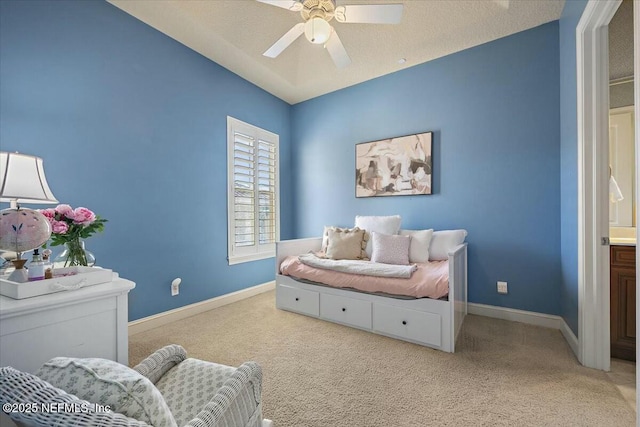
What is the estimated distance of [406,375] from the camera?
5.94 ft

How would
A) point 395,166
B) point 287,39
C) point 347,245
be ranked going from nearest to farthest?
point 287,39 < point 347,245 < point 395,166

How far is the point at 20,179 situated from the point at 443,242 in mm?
3134

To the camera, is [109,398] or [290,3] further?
[290,3]

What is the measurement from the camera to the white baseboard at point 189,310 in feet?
8.26

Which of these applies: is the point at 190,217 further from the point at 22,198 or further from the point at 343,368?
the point at 343,368

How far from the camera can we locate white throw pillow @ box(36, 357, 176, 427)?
593 mm

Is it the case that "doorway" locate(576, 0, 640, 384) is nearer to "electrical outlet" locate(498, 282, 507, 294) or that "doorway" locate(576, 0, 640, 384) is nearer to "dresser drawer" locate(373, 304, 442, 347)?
"electrical outlet" locate(498, 282, 507, 294)

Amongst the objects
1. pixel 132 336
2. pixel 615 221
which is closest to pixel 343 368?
pixel 132 336

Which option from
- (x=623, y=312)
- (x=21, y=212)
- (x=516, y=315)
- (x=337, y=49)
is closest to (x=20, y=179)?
(x=21, y=212)

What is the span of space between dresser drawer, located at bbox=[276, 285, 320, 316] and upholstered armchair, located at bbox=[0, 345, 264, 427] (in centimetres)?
181

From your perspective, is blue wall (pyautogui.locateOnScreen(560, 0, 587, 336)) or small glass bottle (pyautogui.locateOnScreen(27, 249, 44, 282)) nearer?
small glass bottle (pyautogui.locateOnScreen(27, 249, 44, 282))

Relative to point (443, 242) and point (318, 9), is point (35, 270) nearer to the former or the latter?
point (318, 9)

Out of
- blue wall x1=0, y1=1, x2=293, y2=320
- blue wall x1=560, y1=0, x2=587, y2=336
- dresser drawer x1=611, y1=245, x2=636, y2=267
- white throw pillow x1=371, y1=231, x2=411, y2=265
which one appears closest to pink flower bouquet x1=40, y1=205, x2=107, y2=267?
blue wall x1=0, y1=1, x2=293, y2=320

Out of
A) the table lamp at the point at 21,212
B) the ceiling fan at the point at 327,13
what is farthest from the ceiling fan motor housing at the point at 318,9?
the table lamp at the point at 21,212
